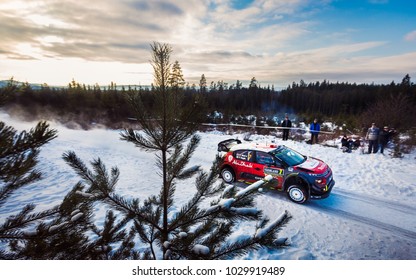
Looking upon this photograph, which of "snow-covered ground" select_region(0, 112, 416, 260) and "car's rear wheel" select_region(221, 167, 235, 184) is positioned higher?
"car's rear wheel" select_region(221, 167, 235, 184)

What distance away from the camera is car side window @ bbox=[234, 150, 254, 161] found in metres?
6.42

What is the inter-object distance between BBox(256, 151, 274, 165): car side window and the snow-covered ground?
106 cm

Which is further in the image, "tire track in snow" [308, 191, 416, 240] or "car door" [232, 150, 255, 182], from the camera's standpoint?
"car door" [232, 150, 255, 182]

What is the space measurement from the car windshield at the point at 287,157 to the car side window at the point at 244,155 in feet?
2.34

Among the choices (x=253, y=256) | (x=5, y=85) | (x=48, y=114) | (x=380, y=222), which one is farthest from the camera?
(x=48, y=114)

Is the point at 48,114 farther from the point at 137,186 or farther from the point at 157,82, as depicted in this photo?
the point at 157,82

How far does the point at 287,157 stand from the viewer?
241 inches

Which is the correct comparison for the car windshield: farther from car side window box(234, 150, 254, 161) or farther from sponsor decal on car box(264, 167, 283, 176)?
car side window box(234, 150, 254, 161)

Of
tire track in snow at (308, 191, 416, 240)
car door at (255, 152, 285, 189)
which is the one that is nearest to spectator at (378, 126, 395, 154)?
tire track in snow at (308, 191, 416, 240)

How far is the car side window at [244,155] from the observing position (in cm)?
642

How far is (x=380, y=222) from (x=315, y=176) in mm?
1725

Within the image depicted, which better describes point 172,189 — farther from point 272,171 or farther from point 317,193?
point 317,193
